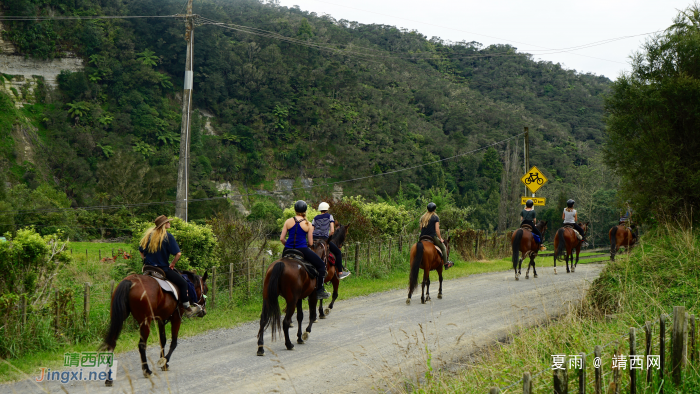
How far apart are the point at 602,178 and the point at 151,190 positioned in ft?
176

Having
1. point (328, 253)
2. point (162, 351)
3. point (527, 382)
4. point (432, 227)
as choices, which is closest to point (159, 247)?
point (162, 351)

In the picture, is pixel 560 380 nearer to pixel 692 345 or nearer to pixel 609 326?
pixel 692 345

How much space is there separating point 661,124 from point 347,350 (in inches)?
313

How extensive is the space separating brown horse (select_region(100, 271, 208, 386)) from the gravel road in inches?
14.5

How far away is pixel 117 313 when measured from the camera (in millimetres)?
6570

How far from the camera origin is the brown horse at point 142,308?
6543 millimetres

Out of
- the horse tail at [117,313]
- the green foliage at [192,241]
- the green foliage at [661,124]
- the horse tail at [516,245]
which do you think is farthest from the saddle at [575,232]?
the horse tail at [117,313]

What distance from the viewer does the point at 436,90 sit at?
97.5 m

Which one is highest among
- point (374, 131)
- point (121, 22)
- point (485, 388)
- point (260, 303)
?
point (121, 22)

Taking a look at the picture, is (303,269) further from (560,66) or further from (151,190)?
(560,66)

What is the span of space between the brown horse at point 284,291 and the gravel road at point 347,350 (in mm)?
370

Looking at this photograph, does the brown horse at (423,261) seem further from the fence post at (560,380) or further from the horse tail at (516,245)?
the fence post at (560,380)

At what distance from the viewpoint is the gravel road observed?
6602 millimetres

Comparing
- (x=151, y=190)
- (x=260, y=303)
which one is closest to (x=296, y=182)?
(x=151, y=190)
